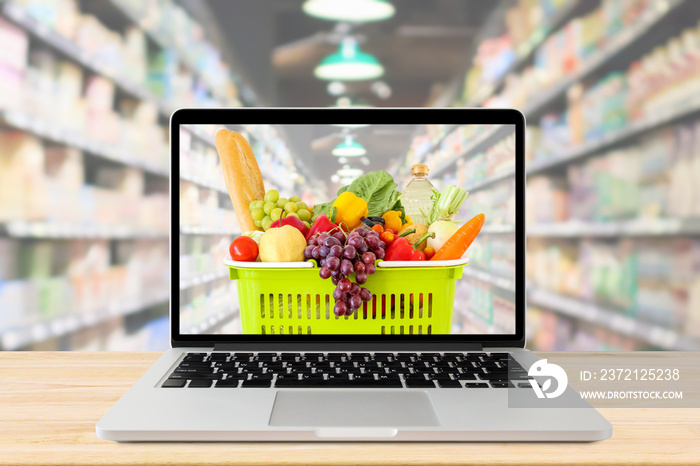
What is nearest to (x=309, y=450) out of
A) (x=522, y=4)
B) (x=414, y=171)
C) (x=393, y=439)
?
(x=393, y=439)

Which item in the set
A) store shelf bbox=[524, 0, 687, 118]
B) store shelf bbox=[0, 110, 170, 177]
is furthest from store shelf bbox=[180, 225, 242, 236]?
store shelf bbox=[524, 0, 687, 118]

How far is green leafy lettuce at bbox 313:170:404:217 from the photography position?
43.9 inches

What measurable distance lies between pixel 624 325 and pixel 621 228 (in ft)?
1.39

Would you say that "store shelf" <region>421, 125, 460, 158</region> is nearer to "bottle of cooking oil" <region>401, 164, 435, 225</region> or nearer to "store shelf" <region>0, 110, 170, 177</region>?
"bottle of cooking oil" <region>401, 164, 435, 225</region>

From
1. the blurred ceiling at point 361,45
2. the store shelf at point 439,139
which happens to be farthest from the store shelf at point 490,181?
the blurred ceiling at point 361,45

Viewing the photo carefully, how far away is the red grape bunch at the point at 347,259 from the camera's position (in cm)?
93

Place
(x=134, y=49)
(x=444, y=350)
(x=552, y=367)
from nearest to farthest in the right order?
(x=552, y=367) < (x=444, y=350) < (x=134, y=49)

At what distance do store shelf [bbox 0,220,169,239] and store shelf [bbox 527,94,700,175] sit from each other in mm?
2173

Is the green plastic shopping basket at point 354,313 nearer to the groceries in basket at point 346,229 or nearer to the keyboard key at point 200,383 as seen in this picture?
the groceries in basket at point 346,229

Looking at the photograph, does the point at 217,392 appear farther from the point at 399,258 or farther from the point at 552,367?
the point at 552,367

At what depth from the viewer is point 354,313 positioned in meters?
1.02

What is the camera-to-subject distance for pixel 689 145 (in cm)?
228

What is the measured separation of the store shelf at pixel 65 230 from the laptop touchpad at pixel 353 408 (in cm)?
196

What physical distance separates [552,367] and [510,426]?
318 millimetres
